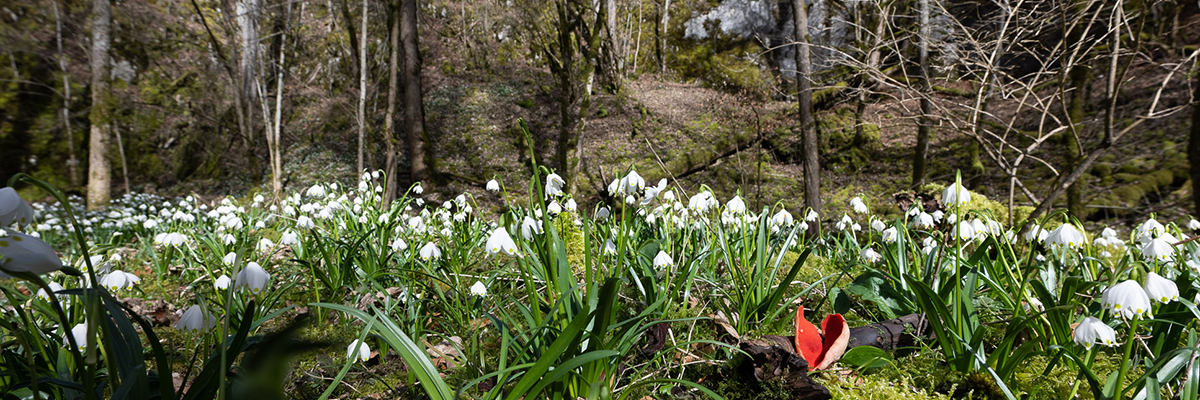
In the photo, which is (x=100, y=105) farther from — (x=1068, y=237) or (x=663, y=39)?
(x=663, y=39)

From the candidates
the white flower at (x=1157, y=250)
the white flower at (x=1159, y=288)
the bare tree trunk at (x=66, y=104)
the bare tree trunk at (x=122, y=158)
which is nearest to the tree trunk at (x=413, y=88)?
the bare tree trunk at (x=122, y=158)

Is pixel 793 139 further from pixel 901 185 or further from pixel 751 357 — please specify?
pixel 751 357

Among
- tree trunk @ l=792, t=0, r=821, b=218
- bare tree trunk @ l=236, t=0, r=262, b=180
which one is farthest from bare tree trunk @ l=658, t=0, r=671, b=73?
bare tree trunk @ l=236, t=0, r=262, b=180

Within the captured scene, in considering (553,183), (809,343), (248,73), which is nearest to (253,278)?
(553,183)

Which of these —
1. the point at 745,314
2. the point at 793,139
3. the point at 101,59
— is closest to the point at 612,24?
the point at 793,139

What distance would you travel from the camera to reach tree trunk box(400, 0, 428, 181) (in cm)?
980

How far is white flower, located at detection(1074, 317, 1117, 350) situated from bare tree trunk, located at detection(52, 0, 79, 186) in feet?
Result: 47.4

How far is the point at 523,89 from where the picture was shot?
1454 centimetres

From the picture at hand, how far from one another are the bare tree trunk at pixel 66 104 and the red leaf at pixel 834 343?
545 inches

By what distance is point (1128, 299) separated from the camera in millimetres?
1291

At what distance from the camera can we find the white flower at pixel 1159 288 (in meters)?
1.30

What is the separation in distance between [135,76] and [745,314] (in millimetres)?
15201

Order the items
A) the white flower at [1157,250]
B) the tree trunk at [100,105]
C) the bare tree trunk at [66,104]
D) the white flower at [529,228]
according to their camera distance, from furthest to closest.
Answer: the bare tree trunk at [66,104]
the tree trunk at [100,105]
the white flower at [529,228]
the white flower at [1157,250]

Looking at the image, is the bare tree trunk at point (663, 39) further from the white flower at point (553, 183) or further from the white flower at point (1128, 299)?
the white flower at point (1128, 299)
